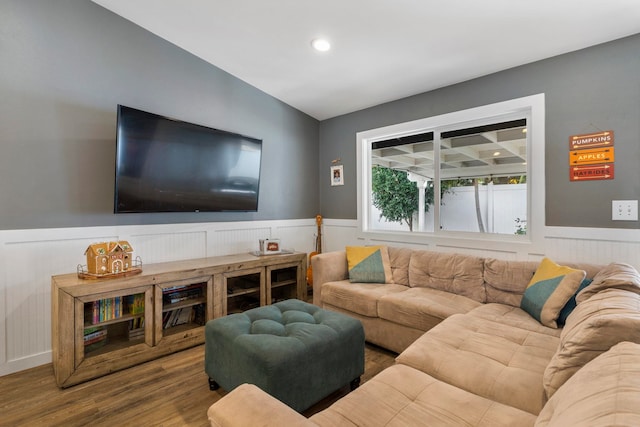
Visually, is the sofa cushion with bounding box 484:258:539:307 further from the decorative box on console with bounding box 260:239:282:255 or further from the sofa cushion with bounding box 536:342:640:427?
the decorative box on console with bounding box 260:239:282:255

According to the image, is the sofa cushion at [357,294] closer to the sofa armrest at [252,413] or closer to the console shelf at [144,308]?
the console shelf at [144,308]

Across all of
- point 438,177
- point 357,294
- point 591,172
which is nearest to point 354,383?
point 357,294

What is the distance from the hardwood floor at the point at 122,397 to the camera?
5.61ft

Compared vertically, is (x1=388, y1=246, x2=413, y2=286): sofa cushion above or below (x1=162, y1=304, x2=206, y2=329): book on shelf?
above

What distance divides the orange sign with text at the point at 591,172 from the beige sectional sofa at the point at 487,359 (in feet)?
2.31

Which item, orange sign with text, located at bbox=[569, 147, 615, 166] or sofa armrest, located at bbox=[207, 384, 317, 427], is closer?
sofa armrest, located at bbox=[207, 384, 317, 427]

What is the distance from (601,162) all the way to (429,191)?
144cm

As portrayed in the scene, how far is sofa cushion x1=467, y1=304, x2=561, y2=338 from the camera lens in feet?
6.02

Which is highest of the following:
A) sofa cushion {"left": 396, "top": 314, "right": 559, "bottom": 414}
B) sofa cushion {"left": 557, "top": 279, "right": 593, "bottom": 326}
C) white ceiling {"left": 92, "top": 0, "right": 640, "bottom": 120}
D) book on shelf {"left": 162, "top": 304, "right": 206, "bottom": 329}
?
white ceiling {"left": 92, "top": 0, "right": 640, "bottom": 120}

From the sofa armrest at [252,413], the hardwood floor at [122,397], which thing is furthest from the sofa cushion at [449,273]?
the sofa armrest at [252,413]

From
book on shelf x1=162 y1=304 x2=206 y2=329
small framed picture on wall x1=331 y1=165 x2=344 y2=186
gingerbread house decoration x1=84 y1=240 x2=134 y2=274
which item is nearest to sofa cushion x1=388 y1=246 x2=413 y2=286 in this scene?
small framed picture on wall x1=331 y1=165 x2=344 y2=186

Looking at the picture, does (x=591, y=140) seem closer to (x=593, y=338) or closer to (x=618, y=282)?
(x=618, y=282)

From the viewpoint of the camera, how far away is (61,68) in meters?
2.36

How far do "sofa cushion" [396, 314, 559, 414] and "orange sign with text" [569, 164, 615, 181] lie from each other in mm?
1337
